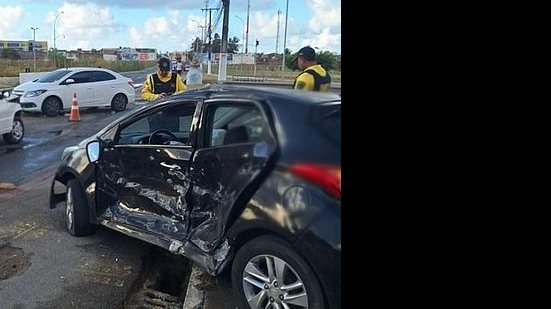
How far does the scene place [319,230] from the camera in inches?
73.0

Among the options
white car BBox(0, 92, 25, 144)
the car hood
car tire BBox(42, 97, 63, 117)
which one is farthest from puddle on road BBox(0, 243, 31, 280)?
the car hood

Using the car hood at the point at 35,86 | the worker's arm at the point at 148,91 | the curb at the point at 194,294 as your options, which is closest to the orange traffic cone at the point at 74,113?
the car hood at the point at 35,86

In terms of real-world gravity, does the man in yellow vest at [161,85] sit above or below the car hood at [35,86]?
above

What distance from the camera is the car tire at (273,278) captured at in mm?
2330

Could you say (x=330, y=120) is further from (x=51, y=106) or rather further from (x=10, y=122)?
(x=51, y=106)

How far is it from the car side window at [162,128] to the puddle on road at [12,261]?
1.21m

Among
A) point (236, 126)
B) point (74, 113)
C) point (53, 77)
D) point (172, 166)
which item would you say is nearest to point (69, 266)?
point (172, 166)

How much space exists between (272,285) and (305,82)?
1.23 meters

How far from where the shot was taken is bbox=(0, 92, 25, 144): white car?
9.26 metres

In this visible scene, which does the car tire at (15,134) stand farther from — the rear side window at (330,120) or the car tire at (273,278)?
the rear side window at (330,120)

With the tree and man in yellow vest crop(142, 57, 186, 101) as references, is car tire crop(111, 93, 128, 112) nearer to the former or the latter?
man in yellow vest crop(142, 57, 186, 101)

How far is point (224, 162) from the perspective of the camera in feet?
7.80

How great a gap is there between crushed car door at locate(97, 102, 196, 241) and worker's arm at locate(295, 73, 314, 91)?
1.32 metres

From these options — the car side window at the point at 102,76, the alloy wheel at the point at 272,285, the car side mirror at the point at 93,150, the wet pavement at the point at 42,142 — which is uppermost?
the car side window at the point at 102,76
